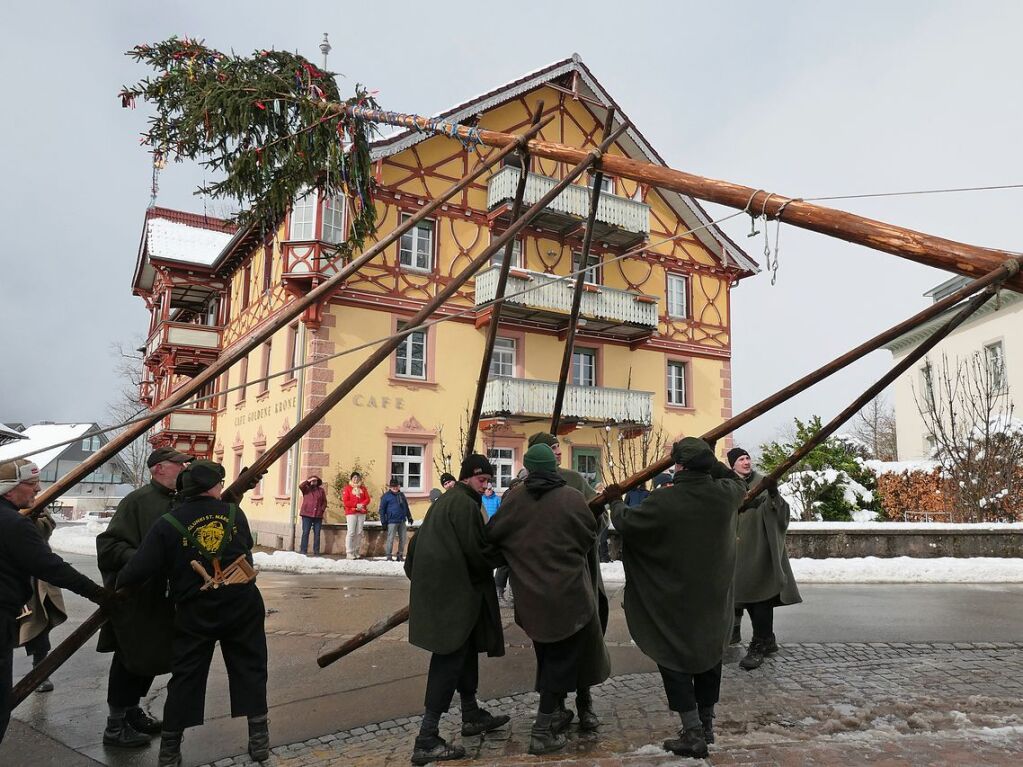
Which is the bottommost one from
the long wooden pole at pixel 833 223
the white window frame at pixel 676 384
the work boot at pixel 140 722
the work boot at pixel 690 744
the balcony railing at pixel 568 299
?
the work boot at pixel 140 722

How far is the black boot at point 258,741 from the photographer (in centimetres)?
403

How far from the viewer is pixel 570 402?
1973 centimetres

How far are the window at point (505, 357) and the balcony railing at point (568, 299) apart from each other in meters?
1.38

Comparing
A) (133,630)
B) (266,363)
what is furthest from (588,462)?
(133,630)

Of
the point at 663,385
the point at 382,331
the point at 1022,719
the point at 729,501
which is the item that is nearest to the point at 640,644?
the point at 729,501

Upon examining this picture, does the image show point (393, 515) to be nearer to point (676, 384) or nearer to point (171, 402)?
point (171, 402)

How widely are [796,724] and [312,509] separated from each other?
1245 centimetres

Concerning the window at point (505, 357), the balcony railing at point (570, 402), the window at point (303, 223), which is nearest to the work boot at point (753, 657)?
the balcony railing at point (570, 402)

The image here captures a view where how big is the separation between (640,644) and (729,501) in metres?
0.96

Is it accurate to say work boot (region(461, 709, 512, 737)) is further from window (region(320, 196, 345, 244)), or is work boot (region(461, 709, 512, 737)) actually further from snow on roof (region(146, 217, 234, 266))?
snow on roof (region(146, 217, 234, 266))

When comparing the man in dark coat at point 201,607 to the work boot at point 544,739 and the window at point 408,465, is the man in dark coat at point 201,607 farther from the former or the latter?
the window at point 408,465

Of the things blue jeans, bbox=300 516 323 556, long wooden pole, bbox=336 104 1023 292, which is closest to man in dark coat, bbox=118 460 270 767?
long wooden pole, bbox=336 104 1023 292

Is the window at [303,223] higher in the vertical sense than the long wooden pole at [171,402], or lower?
higher

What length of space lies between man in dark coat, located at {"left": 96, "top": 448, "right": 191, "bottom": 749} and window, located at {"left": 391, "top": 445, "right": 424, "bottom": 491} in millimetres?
13655
